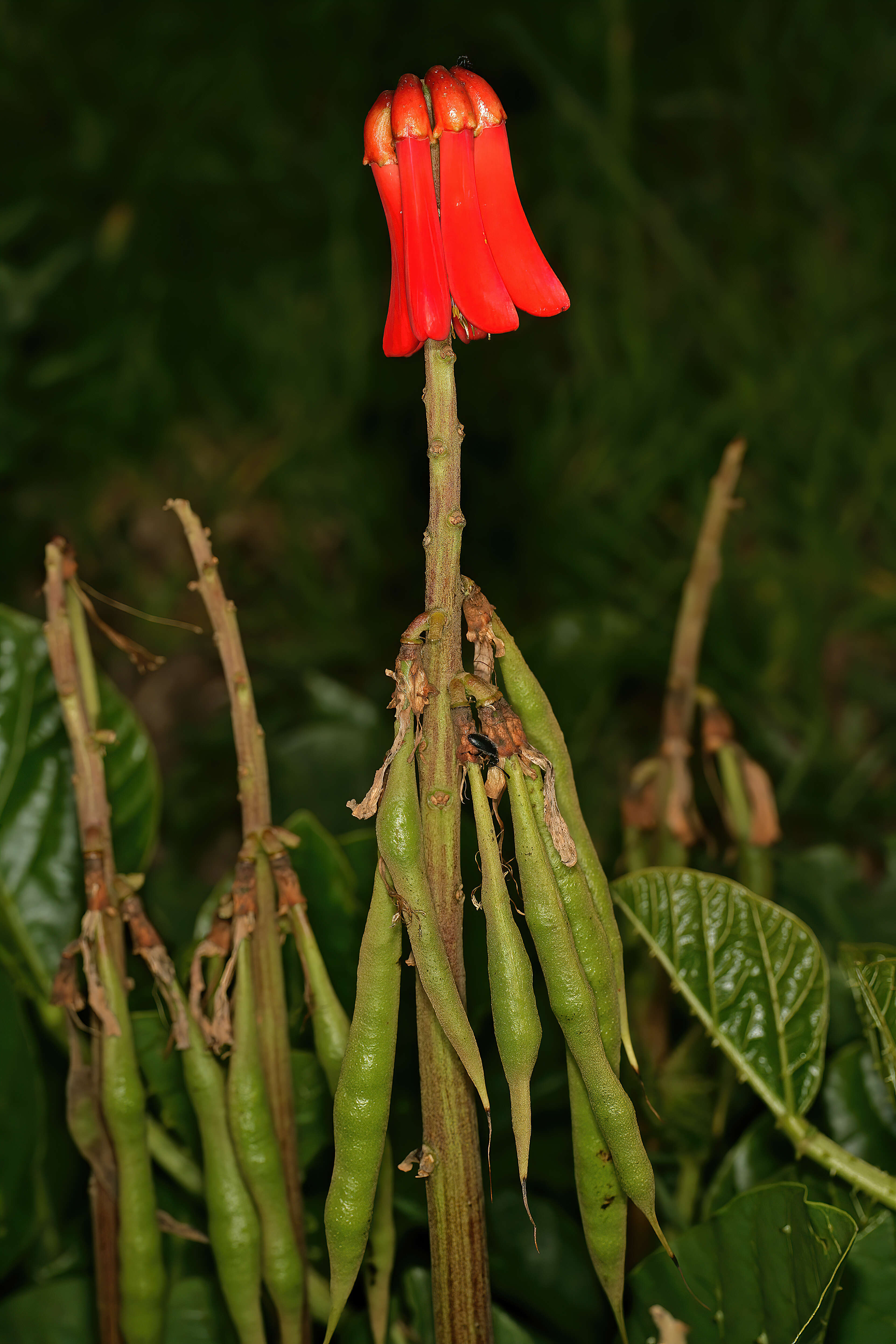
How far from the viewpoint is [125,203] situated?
170 cm

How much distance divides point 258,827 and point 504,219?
0.77ft

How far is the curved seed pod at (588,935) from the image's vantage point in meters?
0.36

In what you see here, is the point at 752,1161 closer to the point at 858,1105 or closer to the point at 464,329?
the point at 858,1105

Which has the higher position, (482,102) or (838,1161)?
(482,102)

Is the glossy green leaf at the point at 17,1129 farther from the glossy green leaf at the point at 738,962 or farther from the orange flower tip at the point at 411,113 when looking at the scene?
the orange flower tip at the point at 411,113

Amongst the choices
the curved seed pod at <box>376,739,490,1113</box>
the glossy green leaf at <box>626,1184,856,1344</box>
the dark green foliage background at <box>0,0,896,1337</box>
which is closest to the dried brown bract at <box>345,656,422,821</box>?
the curved seed pod at <box>376,739,490,1113</box>

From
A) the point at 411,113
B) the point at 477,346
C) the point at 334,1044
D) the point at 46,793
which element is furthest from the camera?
the point at 477,346

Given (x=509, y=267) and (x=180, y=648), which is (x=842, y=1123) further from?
(x=180, y=648)

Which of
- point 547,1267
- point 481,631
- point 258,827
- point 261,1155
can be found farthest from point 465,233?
point 547,1267

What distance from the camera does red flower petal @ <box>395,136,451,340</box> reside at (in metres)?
0.35

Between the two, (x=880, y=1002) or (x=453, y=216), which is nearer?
(x=453, y=216)

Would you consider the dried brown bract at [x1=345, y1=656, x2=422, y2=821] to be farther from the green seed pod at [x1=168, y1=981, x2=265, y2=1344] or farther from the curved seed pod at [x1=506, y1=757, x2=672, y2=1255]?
the green seed pod at [x1=168, y1=981, x2=265, y2=1344]

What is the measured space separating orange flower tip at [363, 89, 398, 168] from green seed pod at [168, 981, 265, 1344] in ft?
0.98

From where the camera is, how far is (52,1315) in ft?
1.69
